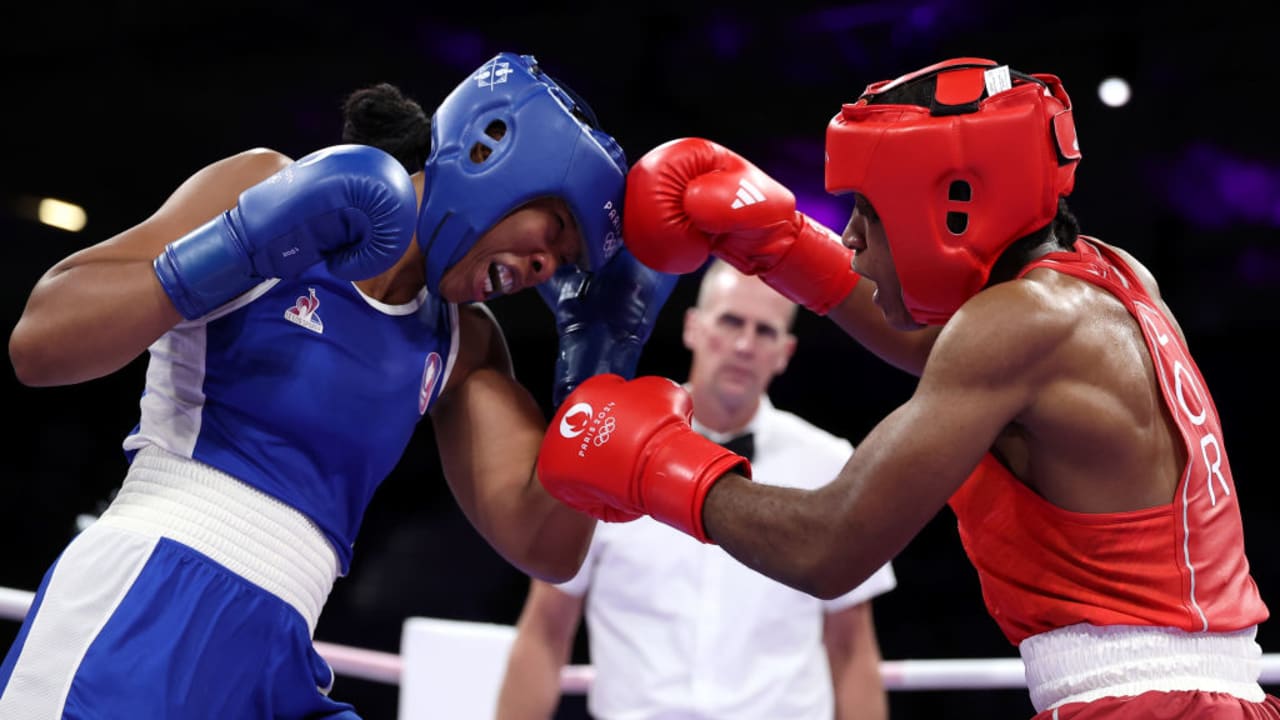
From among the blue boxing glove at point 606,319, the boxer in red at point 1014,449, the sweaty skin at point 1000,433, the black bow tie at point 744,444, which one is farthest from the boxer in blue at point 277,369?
the black bow tie at point 744,444

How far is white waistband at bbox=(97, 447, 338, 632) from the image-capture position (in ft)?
5.12

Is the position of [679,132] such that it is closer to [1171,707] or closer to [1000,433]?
[1000,433]

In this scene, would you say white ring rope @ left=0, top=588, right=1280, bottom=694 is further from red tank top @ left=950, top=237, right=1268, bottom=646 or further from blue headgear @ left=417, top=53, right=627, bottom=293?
blue headgear @ left=417, top=53, right=627, bottom=293

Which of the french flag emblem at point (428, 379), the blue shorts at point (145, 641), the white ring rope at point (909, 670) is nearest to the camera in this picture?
the blue shorts at point (145, 641)

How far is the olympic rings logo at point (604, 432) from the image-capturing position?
1708mm

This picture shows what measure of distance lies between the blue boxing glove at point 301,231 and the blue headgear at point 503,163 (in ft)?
0.39

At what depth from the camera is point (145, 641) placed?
1.49m

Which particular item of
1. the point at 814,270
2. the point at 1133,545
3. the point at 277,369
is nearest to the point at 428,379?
the point at 277,369

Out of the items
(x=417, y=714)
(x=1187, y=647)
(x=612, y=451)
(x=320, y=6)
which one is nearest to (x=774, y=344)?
(x=417, y=714)

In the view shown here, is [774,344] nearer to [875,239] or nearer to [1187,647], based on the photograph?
[875,239]

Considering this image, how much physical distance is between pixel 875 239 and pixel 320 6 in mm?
5085

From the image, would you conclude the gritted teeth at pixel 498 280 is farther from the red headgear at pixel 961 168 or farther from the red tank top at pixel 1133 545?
the red tank top at pixel 1133 545

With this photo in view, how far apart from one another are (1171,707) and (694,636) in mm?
1477

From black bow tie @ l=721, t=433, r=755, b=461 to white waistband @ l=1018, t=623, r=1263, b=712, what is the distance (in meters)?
1.53
